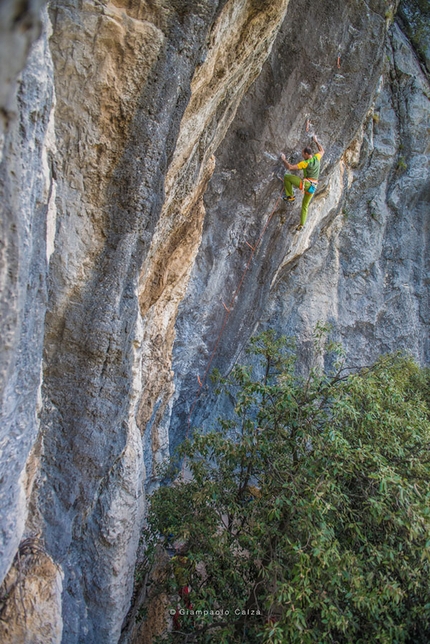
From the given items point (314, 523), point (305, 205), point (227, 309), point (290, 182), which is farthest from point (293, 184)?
point (314, 523)

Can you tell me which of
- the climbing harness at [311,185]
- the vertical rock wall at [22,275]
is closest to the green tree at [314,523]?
the vertical rock wall at [22,275]

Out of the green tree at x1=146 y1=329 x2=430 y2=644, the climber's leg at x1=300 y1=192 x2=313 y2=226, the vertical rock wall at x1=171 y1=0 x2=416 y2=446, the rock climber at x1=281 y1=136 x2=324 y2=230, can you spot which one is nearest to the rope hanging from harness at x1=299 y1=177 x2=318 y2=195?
the rock climber at x1=281 y1=136 x2=324 y2=230

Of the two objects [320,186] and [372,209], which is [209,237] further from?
[372,209]

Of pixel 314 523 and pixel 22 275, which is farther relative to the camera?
pixel 314 523

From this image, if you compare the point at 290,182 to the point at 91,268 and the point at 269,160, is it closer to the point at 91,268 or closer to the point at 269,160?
the point at 269,160

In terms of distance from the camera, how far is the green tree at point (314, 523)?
3.91 meters

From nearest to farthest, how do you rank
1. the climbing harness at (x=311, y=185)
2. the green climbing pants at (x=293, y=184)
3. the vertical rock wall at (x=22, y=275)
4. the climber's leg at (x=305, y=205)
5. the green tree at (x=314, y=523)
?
the vertical rock wall at (x=22, y=275), the green tree at (x=314, y=523), the climbing harness at (x=311, y=185), the green climbing pants at (x=293, y=184), the climber's leg at (x=305, y=205)

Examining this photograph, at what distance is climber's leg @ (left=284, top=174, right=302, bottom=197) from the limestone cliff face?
0.17 meters

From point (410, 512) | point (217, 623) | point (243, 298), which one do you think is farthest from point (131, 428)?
point (243, 298)

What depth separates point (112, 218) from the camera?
3955 millimetres

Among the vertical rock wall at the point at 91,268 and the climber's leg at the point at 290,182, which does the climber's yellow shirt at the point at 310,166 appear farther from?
the vertical rock wall at the point at 91,268

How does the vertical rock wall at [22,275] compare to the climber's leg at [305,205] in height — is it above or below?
below

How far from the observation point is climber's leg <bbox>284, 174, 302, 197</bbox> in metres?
7.97

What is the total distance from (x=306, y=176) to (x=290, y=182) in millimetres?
487
